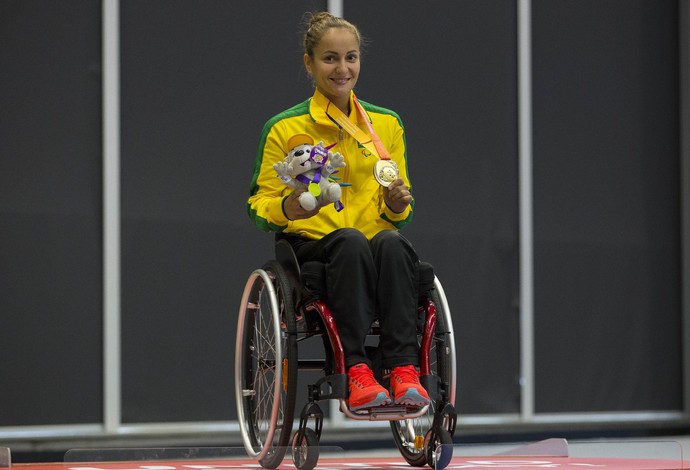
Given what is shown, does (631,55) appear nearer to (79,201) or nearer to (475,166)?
(475,166)

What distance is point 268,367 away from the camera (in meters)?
2.65

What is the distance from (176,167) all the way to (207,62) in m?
0.45

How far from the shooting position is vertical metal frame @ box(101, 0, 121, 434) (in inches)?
162

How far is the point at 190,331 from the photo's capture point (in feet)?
14.0

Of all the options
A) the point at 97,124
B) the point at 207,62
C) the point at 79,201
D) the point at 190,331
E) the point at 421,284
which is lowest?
the point at 190,331

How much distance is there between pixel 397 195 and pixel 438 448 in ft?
2.02

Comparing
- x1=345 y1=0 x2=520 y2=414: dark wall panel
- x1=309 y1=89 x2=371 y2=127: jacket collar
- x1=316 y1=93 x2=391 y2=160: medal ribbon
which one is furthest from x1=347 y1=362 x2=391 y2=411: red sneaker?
x1=345 y1=0 x2=520 y2=414: dark wall panel

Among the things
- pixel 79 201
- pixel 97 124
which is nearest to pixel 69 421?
pixel 79 201

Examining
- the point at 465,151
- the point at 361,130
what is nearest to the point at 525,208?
the point at 465,151

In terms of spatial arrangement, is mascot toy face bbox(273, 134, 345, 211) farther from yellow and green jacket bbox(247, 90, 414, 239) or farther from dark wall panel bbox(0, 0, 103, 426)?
dark wall panel bbox(0, 0, 103, 426)

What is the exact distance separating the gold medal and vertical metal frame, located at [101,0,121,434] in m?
1.88

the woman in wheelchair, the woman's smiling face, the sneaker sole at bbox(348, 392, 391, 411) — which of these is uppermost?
the woman's smiling face

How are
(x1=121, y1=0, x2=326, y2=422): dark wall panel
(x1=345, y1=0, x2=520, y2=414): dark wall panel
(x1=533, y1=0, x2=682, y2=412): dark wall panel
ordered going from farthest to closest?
(x1=533, y1=0, x2=682, y2=412): dark wall panel, (x1=345, y1=0, x2=520, y2=414): dark wall panel, (x1=121, y1=0, x2=326, y2=422): dark wall panel

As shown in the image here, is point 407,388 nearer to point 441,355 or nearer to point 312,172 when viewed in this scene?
point 441,355
